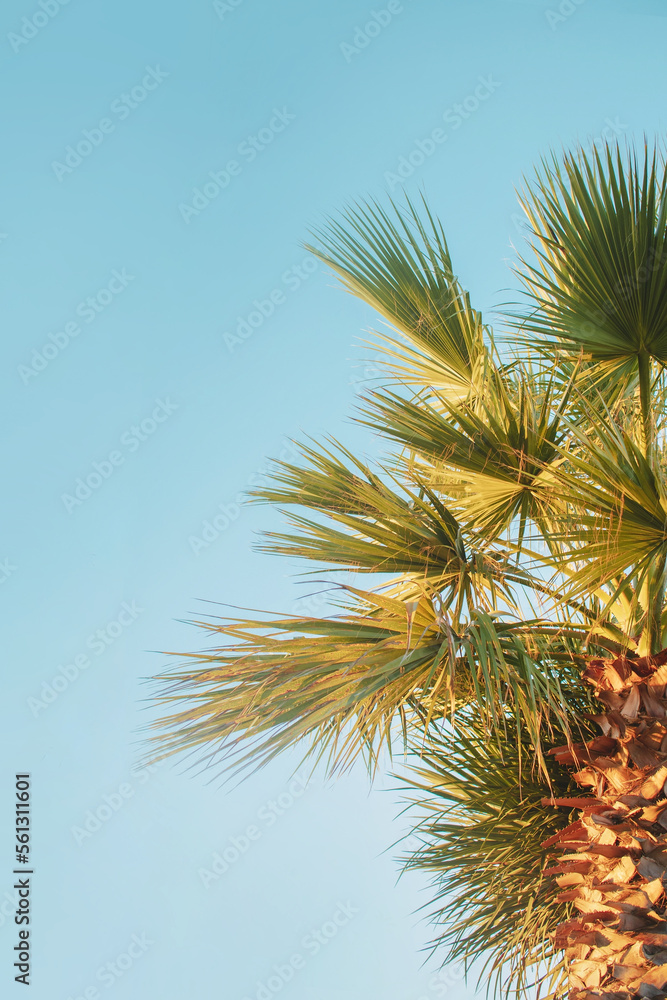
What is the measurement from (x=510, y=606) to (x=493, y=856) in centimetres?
127

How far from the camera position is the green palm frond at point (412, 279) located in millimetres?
4004

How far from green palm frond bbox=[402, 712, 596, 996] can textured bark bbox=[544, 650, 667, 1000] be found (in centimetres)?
43

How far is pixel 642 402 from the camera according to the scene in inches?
135

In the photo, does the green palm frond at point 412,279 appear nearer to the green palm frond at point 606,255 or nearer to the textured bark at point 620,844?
the green palm frond at point 606,255

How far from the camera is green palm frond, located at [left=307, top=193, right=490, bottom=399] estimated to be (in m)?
4.00

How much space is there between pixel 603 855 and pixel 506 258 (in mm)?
3027

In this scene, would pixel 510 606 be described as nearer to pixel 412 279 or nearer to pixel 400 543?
pixel 400 543

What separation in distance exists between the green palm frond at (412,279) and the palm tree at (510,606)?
0.04 ft

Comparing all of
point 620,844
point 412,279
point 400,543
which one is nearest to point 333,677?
point 400,543

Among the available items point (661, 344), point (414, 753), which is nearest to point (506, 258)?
point (661, 344)

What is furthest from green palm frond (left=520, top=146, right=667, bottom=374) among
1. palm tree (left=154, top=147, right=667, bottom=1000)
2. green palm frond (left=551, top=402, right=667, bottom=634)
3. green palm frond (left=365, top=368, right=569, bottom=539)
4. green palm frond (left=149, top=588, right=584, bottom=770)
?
green palm frond (left=149, top=588, right=584, bottom=770)

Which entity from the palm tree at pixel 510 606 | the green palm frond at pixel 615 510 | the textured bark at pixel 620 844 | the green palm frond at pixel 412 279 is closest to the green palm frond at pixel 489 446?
the palm tree at pixel 510 606

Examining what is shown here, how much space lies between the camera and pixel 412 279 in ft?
13.3

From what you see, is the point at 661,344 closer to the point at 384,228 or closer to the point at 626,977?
the point at 384,228
